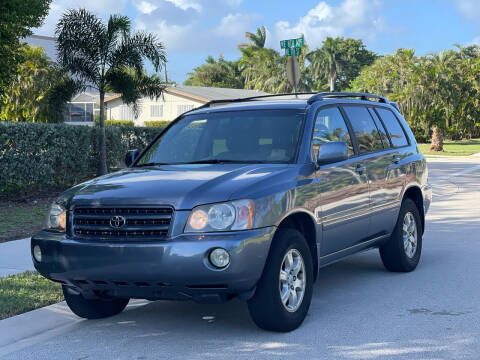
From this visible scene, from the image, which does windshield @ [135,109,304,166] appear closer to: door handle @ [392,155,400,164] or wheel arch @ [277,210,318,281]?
wheel arch @ [277,210,318,281]

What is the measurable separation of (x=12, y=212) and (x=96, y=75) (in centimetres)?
719

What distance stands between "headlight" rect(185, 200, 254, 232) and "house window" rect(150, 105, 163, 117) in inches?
2018

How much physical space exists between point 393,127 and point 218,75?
81885 millimetres

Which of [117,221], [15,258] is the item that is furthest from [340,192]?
[15,258]

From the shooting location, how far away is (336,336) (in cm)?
596

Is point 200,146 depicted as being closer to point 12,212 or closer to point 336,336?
point 336,336

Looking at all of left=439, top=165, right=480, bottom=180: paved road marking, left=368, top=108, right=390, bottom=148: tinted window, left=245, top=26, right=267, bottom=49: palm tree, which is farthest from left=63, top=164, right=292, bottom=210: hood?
left=245, top=26, right=267, bottom=49: palm tree

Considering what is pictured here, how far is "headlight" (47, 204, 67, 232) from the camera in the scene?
6156 mm

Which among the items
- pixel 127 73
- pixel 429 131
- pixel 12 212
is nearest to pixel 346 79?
pixel 429 131

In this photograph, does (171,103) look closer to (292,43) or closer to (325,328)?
(292,43)

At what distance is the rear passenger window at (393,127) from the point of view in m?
8.66

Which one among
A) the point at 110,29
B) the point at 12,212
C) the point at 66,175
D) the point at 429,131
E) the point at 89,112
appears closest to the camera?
the point at 12,212

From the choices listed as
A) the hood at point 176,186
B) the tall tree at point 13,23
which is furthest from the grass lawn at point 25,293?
the tall tree at point 13,23

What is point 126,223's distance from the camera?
574cm
